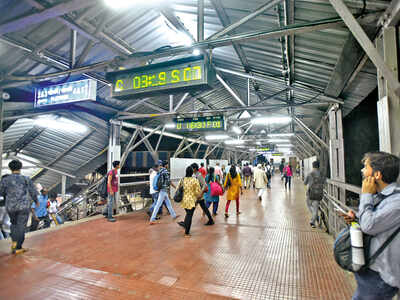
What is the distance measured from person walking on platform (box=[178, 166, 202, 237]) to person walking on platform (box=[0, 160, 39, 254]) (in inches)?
114

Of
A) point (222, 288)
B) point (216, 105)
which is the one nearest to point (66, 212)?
point (216, 105)

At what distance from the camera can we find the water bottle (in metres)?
1.48

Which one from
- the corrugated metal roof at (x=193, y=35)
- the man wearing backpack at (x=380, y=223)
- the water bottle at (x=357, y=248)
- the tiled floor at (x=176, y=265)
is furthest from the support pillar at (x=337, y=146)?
the water bottle at (x=357, y=248)

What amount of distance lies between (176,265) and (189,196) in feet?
5.29

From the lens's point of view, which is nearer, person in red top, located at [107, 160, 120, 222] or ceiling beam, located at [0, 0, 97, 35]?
ceiling beam, located at [0, 0, 97, 35]

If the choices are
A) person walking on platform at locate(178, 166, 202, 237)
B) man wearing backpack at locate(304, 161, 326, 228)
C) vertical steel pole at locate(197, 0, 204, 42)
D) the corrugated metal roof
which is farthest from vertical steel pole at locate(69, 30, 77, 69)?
man wearing backpack at locate(304, 161, 326, 228)

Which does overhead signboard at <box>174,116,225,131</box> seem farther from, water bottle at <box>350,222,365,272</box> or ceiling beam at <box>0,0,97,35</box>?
water bottle at <box>350,222,365,272</box>

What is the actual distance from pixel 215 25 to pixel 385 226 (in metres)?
4.29

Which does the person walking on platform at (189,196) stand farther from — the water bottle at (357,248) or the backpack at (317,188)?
the water bottle at (357,248)

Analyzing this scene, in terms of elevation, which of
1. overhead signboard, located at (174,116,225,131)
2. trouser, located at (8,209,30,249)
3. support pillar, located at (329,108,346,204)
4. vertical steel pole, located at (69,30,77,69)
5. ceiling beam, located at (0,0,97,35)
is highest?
vertical steel pole, located at (69,30,77,69)

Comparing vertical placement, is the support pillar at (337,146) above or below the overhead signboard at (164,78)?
below

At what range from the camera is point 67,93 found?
15.3ft

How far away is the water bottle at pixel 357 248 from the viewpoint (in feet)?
4.86

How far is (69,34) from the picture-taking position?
458cm
